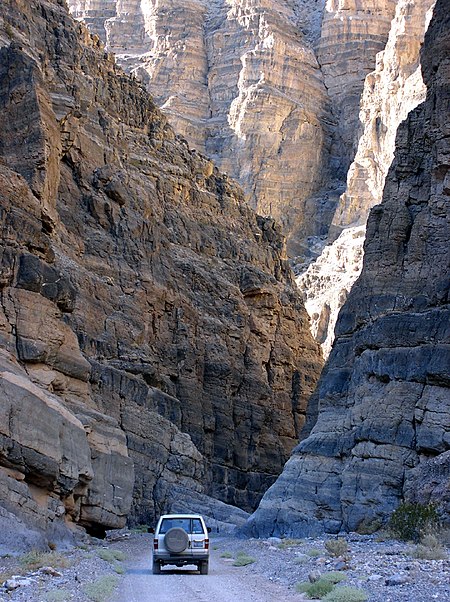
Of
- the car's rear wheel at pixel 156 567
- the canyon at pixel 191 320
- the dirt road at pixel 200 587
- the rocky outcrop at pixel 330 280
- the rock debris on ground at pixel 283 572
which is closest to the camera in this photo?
the rock debris on ground at pixel 283 572

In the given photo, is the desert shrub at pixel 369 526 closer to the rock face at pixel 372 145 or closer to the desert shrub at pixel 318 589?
the desert shrub at pixel 318 589

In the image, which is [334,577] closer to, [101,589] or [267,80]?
[101,589]

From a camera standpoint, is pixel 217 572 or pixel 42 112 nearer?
pixel 217 572

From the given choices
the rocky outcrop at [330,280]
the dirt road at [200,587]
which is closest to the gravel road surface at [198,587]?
the dirt road at [200,587]

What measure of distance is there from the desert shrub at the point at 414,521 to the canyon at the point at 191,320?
95 centimetres

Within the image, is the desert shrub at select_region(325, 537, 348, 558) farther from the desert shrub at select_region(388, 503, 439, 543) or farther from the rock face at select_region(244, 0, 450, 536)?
the rock face at select_region(244, 0, 450, 536)

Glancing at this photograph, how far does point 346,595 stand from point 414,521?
1411 cm

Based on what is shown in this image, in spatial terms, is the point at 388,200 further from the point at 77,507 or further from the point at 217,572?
the point at 217,572

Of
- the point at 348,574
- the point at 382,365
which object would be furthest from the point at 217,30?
the point at 348,574

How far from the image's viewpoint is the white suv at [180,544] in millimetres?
23109

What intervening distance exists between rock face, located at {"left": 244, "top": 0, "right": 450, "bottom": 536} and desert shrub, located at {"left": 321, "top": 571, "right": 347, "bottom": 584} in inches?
493

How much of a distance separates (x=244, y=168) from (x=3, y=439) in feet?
346

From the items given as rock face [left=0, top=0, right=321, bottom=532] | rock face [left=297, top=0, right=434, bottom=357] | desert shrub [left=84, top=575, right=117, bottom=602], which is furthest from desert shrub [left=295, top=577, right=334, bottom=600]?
rock face [left=297, top=0, right=434, bottom=357]

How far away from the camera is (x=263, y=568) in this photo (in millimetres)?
24500
